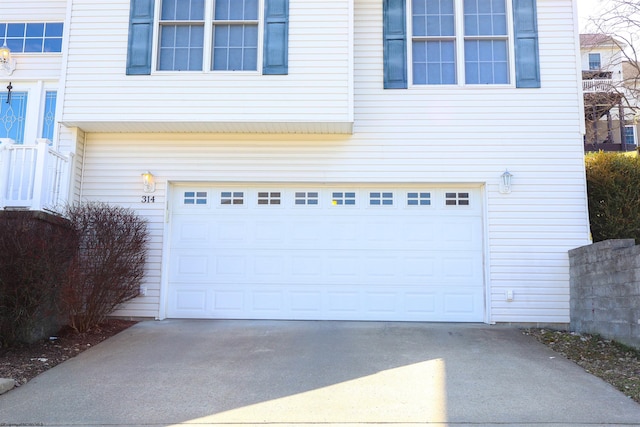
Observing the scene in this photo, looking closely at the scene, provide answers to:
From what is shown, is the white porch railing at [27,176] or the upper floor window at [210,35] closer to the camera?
the white porch railing at [27,176]

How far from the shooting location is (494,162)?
768 centimetres

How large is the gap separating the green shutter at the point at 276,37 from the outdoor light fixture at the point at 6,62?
4350 mm

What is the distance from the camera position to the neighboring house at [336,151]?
7355mm

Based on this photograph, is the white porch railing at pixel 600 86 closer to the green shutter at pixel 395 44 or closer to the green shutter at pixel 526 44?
the green shutter at pixel 526 44

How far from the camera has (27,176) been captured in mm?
6586

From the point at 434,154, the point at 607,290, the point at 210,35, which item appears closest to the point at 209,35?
the point at 210,35

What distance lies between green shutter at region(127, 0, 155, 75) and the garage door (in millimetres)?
2005

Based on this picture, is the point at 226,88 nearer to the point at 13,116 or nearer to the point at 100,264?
the point at 100,264

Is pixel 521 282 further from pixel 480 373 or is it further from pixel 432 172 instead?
pixel 480 373

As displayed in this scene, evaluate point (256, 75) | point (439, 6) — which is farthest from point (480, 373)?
point (439, 6)

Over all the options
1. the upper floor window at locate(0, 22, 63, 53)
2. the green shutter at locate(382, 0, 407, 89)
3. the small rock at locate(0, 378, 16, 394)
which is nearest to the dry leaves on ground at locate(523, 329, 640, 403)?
the green shutter at locate(382, 0, 407, 89)

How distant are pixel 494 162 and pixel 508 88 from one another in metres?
1.24

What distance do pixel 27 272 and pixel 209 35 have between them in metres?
4.30

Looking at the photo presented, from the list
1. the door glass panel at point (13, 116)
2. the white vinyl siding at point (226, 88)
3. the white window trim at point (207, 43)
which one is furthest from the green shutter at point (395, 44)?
the door glass panel at point (13, 116)
